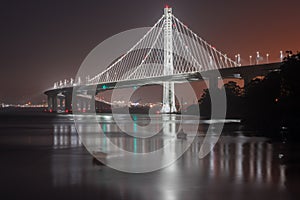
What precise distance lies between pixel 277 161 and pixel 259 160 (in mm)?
723

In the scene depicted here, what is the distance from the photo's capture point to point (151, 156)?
20.7m

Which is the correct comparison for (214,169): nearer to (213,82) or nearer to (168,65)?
(213,82)

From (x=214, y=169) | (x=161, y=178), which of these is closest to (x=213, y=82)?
(x=214, y=169)

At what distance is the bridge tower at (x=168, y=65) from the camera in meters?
80.3

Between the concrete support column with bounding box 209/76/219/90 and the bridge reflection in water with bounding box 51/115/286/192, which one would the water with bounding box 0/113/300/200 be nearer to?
the bridge reflection in water with bounding box 51/115/286/192

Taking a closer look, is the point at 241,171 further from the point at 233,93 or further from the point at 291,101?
the point at 233,93

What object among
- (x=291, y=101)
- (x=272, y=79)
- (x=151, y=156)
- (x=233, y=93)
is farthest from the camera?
(x=233, y=93)

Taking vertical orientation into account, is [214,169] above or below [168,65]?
below

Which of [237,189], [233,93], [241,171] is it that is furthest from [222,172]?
[233,93]

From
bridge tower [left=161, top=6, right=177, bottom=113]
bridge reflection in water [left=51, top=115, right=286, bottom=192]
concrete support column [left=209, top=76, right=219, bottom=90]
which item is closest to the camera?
bridge reflection in water [left=51, top=115, right=286, bottom=192]

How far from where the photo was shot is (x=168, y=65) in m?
81.9

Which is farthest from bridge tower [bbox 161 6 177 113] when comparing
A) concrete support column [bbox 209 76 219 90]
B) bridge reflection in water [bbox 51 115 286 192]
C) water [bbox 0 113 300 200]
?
water [bbox 0 113 300 200]

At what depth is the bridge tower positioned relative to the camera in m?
80.3

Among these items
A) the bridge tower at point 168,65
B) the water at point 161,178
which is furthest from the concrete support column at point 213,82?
the water at point 161,178
